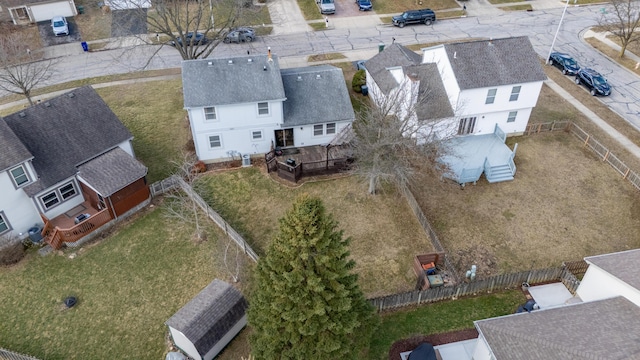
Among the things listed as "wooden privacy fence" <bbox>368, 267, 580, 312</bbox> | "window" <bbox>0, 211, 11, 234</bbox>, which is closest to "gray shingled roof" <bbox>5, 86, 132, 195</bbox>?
"window" <bbox>0, 211, 11, 234</bbox>

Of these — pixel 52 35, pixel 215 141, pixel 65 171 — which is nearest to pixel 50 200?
pixel 65 171

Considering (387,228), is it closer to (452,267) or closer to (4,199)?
(452,267)

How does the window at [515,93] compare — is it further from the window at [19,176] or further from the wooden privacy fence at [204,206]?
the window at [19,176]

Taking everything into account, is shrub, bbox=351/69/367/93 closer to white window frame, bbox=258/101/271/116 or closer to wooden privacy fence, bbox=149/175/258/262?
white window frame, bbox=258/101/271/116

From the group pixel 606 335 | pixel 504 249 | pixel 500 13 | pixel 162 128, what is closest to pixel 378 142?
pixel 504 249

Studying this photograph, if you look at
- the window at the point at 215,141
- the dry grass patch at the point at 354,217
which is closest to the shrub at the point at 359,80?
the dry grass patch at the point at 354,217
